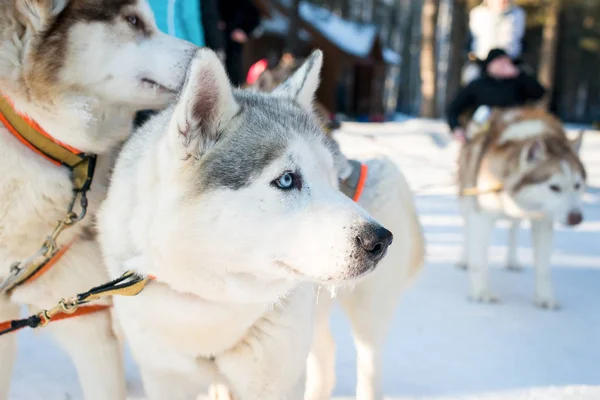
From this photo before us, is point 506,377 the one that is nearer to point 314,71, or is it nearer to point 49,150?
point 314,71

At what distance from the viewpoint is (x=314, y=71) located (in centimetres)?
167

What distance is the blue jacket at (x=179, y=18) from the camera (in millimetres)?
2174

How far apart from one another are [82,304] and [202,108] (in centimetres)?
75

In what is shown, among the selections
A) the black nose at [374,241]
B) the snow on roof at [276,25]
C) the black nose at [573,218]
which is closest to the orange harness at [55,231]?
the black nose at [374,241]

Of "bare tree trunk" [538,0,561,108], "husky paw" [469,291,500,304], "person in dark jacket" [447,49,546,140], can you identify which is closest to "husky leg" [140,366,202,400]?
"husky paw" [469,291,500,304]

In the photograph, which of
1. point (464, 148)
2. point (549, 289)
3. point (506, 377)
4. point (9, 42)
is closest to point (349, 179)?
point (9, 42)

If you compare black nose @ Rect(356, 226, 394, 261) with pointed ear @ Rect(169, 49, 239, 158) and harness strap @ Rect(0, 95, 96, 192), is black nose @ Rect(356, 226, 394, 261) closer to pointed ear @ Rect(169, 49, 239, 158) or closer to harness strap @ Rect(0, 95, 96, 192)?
pointed ear @ Rect(169, 49, 239, 158)

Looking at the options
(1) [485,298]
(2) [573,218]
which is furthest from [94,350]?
(2) [573,218]

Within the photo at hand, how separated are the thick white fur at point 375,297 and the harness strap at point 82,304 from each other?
0.69m

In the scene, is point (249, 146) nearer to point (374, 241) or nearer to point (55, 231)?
point (374, 241)

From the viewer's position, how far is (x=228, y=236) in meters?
1.31

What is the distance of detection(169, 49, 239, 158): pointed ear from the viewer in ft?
4.10

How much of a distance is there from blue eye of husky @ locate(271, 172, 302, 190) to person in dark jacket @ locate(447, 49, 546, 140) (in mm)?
3932

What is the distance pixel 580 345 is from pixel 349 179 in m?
1.94
